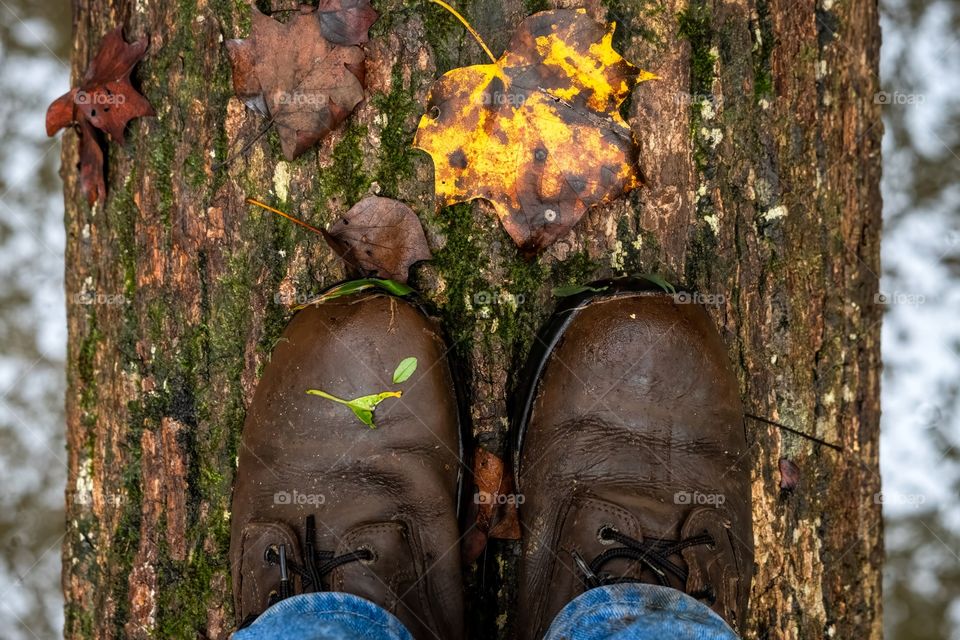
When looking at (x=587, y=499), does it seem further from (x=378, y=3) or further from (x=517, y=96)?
(x=378, y=3)

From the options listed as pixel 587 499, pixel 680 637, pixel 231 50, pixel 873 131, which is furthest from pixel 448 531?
pixel 873 131

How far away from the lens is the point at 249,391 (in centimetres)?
187

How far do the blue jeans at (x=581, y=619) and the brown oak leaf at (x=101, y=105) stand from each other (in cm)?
128

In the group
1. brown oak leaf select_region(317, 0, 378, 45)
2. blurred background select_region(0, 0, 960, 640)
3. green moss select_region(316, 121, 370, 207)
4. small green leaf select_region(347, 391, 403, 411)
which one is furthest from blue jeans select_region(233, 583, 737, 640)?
blurred background select_region(0, 0, 960, 640)

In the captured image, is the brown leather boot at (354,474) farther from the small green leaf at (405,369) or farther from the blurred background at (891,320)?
the blurred background at (891,320)

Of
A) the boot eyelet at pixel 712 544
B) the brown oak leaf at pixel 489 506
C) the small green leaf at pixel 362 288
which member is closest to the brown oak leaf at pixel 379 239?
the small green leaf at pixel 362 288

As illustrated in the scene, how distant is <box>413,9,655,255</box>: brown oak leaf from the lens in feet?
5.48

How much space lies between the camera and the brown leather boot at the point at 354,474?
1.73 m

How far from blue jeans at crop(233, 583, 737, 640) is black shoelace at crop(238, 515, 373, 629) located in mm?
117

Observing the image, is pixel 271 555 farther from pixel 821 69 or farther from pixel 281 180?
pixel 821 69

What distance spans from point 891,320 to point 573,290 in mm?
2434

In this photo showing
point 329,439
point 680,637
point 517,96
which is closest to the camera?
point 680,637

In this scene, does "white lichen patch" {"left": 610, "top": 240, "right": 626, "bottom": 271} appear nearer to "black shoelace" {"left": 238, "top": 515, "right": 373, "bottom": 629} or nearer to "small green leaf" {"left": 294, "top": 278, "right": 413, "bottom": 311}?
"small green leaf" {"left": 294, "top": 278, "right": 413, "bottom": 311}

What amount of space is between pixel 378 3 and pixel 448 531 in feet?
4.46
